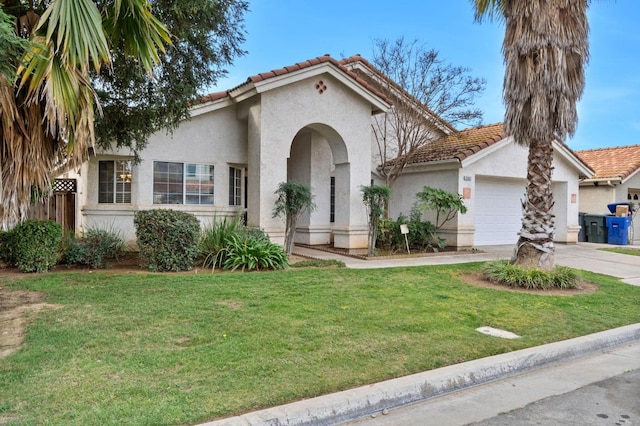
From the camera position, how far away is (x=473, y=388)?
16.0 ft

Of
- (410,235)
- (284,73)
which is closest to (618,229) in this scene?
(410,235)

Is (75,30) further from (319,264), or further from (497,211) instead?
(497,211)

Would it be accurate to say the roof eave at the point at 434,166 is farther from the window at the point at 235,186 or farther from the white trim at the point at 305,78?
the window at the point at 235,186

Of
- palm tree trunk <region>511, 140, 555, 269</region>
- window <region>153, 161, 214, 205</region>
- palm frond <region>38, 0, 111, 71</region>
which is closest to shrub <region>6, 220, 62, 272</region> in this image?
window <region>153, 161, 214, 205</region>

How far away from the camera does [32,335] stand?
5574 mm

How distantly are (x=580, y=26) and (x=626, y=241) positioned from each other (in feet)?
44.2

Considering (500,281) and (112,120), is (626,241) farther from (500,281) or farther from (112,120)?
(112,120)

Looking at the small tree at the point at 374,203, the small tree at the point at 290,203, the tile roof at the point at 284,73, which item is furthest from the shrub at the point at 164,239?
the small tree at the point at 374,203

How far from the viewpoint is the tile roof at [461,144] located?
50.2 feet

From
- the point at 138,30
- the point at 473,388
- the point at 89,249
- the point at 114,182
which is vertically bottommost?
the point at 473,388

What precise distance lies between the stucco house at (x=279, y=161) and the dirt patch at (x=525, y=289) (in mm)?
4477

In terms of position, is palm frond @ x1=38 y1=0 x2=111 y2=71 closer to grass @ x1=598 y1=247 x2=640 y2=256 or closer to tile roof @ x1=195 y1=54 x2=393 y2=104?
tile roof @ x1=195 y1=54 x2=393 y2=104

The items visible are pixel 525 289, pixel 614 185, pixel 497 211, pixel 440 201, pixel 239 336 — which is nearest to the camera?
pixel 239 336

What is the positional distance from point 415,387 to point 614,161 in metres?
23.3
